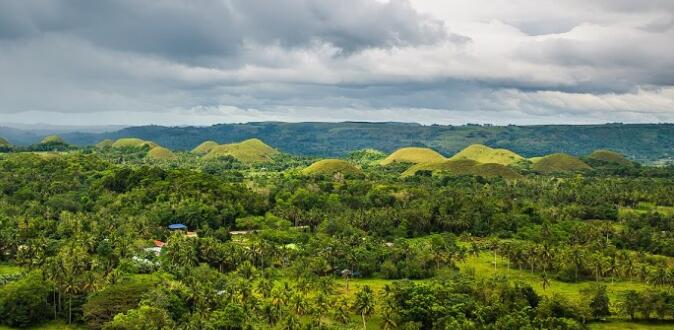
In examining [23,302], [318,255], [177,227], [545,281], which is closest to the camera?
[23,302]

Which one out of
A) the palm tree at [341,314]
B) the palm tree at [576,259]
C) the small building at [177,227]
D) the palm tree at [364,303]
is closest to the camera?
the palm tree at [341,314]

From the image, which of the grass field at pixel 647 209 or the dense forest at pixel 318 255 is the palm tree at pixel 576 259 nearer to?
the dense forest at pixel 318 255

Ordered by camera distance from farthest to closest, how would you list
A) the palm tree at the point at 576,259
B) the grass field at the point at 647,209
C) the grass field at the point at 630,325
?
the grass field at the point at 647,209 < the palm tree at the point at 576,259 < the grass field at the point at 630,325

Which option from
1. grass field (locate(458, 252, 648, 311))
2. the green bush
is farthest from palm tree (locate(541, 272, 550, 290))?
the green bush

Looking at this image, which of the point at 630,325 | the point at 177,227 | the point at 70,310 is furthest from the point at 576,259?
the point at 177,227

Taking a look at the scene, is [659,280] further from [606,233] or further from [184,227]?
[184,227]

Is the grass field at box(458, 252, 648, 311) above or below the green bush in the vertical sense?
below

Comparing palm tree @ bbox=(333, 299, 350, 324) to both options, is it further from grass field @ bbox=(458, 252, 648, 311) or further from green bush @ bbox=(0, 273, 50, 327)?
green bush @ bbox=(0, 273, 50, 327)

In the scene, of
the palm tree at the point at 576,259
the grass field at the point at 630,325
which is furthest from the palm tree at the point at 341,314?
the palm tree at the point at 576,259

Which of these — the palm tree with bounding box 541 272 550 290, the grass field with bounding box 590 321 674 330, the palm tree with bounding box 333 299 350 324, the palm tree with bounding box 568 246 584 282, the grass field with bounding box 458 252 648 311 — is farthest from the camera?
the palm tree with bounding box 568 246 584 282

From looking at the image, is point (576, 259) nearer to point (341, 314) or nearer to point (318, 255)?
point (318, 255)
